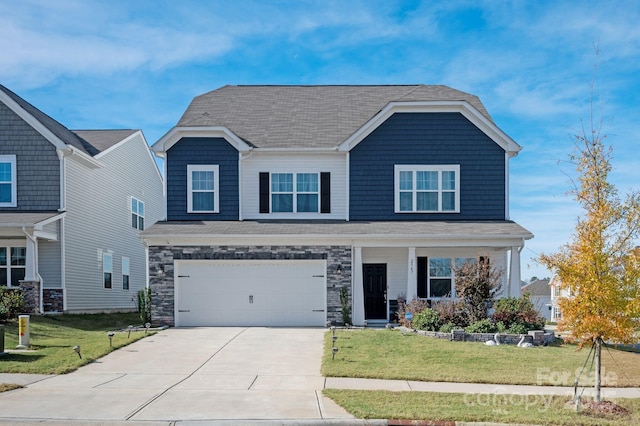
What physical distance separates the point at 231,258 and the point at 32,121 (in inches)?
372

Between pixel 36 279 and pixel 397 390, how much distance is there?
15.8 meters

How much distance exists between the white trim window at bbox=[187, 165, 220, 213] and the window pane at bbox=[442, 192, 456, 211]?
27.3 feet

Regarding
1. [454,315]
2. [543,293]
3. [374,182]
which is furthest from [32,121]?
[543,293]

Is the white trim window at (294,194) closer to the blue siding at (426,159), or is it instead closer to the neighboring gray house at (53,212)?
the blue siding at (426,159)

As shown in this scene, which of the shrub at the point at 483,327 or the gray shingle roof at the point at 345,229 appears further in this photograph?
the gray shingle roof at the point at 345,229

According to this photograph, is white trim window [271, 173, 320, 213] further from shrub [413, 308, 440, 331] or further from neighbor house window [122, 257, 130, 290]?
neighbor house window [122, 257, 130, 290]

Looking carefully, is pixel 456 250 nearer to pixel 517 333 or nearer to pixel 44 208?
pixel 517 333

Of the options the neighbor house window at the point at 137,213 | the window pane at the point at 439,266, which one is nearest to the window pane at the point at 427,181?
the window pane at the point at 439,266

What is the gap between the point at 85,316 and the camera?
23812 mm

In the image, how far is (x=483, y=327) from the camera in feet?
57.6

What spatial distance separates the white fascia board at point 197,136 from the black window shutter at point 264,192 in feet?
3.86

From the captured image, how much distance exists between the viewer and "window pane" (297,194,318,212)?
22859 millimetres

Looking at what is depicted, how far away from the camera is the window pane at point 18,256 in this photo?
23.0 m

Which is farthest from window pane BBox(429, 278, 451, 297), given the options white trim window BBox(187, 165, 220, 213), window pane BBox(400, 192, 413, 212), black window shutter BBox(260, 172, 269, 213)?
white trim window BBox(187, 165, 220, 213)
